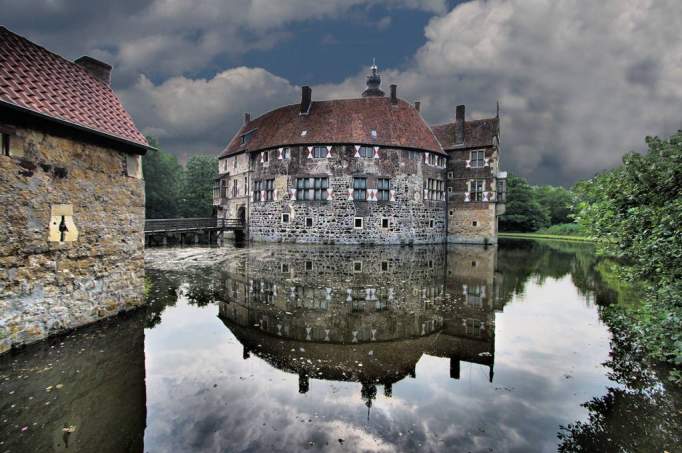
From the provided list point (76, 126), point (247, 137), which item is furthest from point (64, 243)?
point (247, 137)

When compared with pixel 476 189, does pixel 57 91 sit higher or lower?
lower

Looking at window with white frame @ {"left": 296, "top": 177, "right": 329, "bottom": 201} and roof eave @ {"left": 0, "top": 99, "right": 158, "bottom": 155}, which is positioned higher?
window with white frame @ {"left": 296, "top": 177, "right": 329, "bottom": 201}

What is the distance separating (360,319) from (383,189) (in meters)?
21.2

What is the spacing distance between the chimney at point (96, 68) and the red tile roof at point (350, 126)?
18719mm

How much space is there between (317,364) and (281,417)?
5.40ft

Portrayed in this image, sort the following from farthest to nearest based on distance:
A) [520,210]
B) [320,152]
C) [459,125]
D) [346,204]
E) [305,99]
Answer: [520,210] < [459,125] < [305,99] < [320,152] < [346,204]

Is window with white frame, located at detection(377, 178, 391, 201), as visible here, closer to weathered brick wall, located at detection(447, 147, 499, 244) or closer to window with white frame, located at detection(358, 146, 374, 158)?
window with white frame, located at detection(358, 146, 374, 158)

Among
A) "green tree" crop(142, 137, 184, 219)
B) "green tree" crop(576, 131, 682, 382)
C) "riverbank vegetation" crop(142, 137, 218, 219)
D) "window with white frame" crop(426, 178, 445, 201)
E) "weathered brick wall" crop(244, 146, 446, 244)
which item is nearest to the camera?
"green tree" crop(576, 131, 682, 382)

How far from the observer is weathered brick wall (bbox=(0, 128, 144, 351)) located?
632cm

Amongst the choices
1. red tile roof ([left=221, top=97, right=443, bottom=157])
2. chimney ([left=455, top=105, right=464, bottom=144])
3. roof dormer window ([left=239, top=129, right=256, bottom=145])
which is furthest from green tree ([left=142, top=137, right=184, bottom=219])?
chimney ([left=455, top=105, right=464, bottom=144])

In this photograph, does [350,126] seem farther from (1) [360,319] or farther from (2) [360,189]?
(1) [360,319]

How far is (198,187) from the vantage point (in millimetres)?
53594

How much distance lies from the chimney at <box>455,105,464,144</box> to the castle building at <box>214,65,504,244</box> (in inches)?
3.5

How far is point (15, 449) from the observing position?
12.7ft
